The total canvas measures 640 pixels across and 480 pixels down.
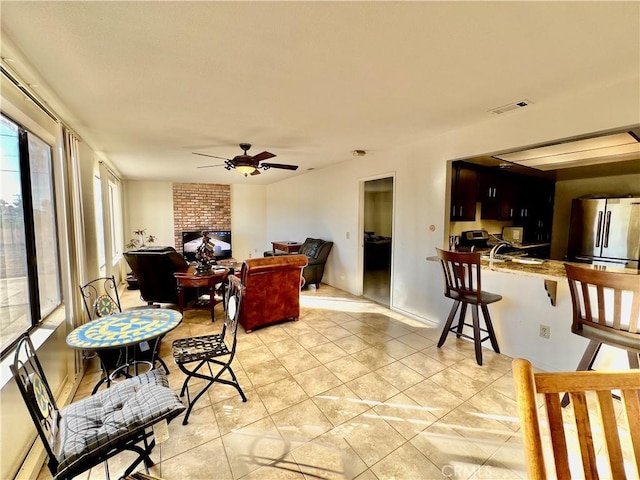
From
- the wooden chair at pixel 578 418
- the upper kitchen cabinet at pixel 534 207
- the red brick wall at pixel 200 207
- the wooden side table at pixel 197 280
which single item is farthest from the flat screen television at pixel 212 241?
the wooden chair at pixel 578 418

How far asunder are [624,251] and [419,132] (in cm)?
377

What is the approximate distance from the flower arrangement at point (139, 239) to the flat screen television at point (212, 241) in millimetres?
760

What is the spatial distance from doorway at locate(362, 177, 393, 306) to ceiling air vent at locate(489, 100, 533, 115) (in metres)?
3.49

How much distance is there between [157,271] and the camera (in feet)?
12.8

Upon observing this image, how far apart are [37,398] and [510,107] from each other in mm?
3689

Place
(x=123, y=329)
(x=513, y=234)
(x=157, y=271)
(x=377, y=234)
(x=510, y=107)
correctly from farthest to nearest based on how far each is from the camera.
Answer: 1. (x=377, y=234)
2. (x=513, y=234)
3. (x=157, y=271)
4. (x=510, y=107)
5. (x=123, y=329)

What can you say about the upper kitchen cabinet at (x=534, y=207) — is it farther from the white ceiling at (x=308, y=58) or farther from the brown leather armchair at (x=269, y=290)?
the brown leather armchair at (x=269, y=290)

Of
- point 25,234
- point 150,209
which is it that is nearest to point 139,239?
point 150,209

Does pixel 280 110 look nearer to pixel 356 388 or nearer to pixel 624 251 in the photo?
pixel 356 388

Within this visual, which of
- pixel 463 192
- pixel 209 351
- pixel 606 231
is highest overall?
pixel 463 192

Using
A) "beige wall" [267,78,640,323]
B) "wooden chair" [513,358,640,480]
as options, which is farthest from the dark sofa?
"wooden chair" [513,358,640,480]

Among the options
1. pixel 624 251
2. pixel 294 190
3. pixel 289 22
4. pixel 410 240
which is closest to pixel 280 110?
pixel 289 22

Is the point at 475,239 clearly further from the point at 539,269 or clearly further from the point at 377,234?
the point at 377,234

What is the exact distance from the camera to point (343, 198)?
5.19 meters
